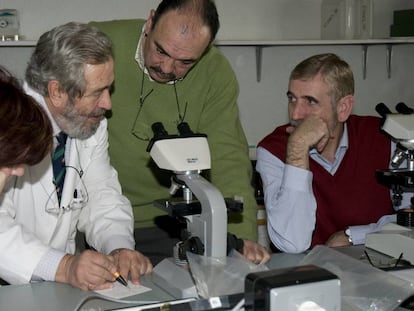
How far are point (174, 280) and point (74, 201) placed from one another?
564 millimetres

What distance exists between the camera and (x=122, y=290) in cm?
171

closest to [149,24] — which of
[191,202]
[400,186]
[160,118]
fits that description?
[160,118]

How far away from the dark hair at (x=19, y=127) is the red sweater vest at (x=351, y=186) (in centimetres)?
108

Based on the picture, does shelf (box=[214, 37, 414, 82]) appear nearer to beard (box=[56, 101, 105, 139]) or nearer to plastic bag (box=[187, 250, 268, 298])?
beard (box=[56, 101, 105, 139])

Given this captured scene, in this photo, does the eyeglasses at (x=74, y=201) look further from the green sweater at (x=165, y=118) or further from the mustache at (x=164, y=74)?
the mustache at (x=164, y=74)

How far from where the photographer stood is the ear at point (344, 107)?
8.04 feet

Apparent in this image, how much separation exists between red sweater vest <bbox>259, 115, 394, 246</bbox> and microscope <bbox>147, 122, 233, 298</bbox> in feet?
2.48

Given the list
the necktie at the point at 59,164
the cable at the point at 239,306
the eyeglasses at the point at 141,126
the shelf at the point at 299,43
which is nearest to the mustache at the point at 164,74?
the eyeglasses at the point at 141,126

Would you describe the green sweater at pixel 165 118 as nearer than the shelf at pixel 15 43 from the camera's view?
Yes

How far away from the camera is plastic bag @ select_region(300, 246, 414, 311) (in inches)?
57.7

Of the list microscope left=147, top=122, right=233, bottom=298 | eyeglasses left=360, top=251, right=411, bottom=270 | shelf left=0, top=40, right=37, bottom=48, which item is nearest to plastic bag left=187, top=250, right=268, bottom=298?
microscope left=147, top=122, right=233, bottom=298

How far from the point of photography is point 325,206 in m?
2.37

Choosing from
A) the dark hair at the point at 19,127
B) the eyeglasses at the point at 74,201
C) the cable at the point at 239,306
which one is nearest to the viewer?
the cable at the point at 239,306

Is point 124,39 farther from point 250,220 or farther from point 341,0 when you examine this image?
point 341,0
